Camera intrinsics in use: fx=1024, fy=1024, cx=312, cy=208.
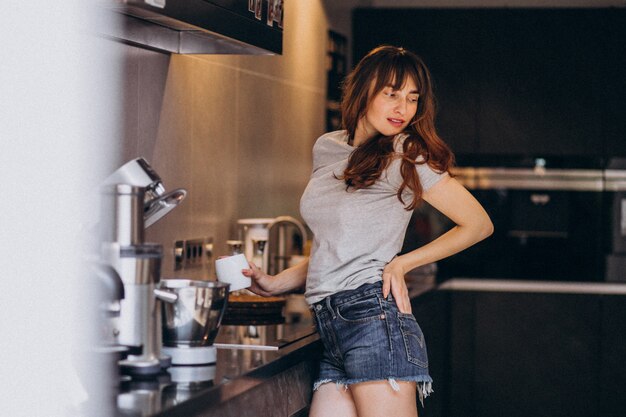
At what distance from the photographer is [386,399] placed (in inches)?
89.9

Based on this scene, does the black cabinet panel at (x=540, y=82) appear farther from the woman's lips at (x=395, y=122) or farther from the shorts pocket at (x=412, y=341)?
the shorts pocket at (x=412, y=341)

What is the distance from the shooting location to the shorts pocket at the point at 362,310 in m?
2.29

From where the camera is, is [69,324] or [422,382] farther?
[422,382]

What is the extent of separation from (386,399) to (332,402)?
0.21 meters

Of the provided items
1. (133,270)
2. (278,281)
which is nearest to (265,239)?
(278,281)

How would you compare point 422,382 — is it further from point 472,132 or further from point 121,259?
point 472,132

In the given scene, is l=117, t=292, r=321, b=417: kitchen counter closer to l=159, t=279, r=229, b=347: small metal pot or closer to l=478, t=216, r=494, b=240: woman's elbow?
l=159, t=279, r=229, b=347: small metal pot

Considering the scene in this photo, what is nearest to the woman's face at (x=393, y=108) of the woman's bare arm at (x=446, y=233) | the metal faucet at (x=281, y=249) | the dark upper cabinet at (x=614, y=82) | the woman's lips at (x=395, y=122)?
the woman's lips at (x=395, y=122)

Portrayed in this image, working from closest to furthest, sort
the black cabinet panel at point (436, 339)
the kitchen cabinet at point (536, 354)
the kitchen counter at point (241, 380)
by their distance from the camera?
the kitchen counter at point (241, 380), the black cabinet panel at point (436, 339), the kitchen cabinet at point (536, 354)

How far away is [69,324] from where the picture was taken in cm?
178

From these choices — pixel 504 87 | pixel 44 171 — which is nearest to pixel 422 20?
pixel 504 87

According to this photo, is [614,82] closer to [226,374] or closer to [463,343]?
[463,343]

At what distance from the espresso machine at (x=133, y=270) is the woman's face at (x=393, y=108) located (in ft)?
2.18

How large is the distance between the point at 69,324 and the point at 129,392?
170 millimetres
